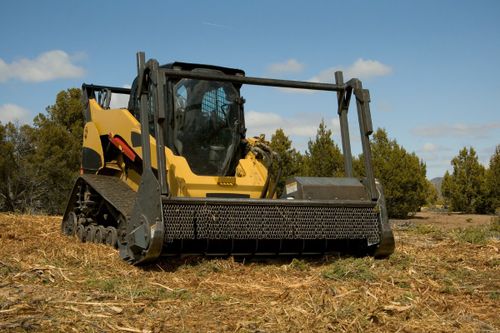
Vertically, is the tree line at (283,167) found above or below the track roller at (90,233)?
above

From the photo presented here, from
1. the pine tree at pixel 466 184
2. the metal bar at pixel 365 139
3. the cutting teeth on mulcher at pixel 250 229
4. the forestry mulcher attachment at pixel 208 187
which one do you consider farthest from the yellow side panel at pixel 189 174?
the pine tree at pixel 466 184

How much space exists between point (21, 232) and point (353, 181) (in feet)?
16.7

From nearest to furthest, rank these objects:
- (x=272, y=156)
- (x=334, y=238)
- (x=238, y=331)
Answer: (x=238, y=331)
(x=334, y=238)
(x=272, y=156)

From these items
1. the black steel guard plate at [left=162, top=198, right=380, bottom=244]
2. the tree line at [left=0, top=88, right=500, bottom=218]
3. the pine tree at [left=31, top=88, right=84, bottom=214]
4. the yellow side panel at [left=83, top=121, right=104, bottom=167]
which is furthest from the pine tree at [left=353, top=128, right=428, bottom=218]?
the black steel guard plate at [left=162, top=198, right=380, bottom=244]

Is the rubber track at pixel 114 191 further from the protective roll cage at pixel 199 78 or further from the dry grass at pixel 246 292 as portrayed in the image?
the protective roll cage at pixel 199 78

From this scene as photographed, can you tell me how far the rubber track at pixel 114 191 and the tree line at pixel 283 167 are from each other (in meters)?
14.2

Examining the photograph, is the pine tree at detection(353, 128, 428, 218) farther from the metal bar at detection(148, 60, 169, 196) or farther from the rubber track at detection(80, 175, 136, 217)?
the metal bar at detection(148, 60, 169, 196)

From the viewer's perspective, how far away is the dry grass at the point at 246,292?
13.0 feet

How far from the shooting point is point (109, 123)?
8.46 m

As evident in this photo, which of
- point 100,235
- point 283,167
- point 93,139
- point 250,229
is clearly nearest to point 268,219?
point 250,229

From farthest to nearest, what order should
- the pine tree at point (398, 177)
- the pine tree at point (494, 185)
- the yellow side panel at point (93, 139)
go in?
1. the pine tree at point (494, 185)
2. the pine tree at point (398, 177)
3. the yellow side panel at point (93, 139)

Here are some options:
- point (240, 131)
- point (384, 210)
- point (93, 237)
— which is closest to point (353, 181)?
point (384, 210)

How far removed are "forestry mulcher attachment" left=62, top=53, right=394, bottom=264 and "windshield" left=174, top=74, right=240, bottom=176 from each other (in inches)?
0.5

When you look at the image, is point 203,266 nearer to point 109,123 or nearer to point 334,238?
point 334,238
